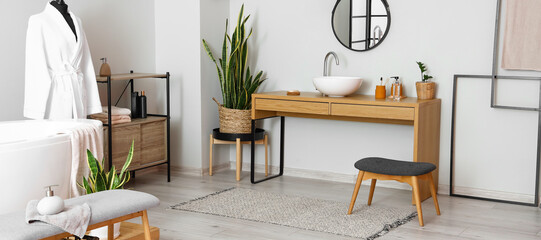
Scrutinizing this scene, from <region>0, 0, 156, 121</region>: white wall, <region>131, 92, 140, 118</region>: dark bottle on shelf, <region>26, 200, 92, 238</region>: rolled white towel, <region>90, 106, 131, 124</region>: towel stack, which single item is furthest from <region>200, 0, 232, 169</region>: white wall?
<region>26, 200, 92, 238</region>: rolled white towel

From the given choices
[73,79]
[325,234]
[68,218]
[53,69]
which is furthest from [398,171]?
[53,69]

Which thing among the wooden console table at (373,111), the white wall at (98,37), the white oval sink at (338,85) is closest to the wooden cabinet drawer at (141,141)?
the white wall at (98,37)

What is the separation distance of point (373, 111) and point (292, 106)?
67 cm

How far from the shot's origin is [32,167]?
3.29m

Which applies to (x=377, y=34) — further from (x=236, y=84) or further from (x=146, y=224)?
(x=146, y=224)

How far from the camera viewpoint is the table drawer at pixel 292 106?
474 cm

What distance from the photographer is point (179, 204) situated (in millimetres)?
4465

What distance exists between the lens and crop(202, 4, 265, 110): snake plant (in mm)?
5254

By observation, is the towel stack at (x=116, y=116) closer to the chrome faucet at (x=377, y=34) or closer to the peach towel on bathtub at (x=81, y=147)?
the peach towel on bathtub at (x=81, y=147)

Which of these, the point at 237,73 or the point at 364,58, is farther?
the point at 237,73

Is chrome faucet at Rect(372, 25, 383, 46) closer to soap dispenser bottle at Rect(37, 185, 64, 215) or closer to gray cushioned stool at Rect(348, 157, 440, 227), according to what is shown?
gray cushioned stool at Rect(348, 157, 440, 227)

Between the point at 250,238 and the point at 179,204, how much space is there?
3.13ft

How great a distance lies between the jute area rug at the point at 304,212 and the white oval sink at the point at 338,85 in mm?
814

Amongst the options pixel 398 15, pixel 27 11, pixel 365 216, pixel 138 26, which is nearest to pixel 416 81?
pixel 398 15
